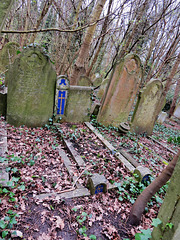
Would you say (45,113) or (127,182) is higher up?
(45,113)

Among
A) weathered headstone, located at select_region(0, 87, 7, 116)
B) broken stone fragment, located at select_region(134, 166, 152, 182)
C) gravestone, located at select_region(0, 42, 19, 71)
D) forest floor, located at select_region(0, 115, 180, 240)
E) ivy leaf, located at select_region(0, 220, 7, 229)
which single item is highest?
gravestone, located at select_region(0, 42, 19, 71)

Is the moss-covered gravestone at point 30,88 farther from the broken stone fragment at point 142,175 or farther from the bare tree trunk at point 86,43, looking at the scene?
the broken stone fragment at point 142,175

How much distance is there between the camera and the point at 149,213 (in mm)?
2967

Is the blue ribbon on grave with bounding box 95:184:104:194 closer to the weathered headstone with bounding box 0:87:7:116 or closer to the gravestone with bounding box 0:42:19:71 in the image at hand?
the weathered headstone with bounding box 0:87:7:116

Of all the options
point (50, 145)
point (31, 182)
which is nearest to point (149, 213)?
point (31, 182)

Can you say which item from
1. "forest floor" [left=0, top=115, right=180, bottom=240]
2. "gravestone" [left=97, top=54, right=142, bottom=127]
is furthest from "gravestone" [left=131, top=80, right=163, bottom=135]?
"forest floor" [left=0, top=115, right=180, bottom=240]

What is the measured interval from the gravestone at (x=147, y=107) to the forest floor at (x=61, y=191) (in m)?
1.95

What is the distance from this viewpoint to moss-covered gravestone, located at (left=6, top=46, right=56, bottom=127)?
477cm

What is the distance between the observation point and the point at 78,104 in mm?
6004

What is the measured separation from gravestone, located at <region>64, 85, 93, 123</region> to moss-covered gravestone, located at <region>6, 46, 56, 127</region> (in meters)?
0.67

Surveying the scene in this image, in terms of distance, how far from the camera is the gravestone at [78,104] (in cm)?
582

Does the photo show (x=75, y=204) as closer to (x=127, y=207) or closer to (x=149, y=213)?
(x=127, y=207)

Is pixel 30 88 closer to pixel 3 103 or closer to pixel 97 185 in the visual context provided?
pixel 3 103

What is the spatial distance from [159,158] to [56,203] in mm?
3770
